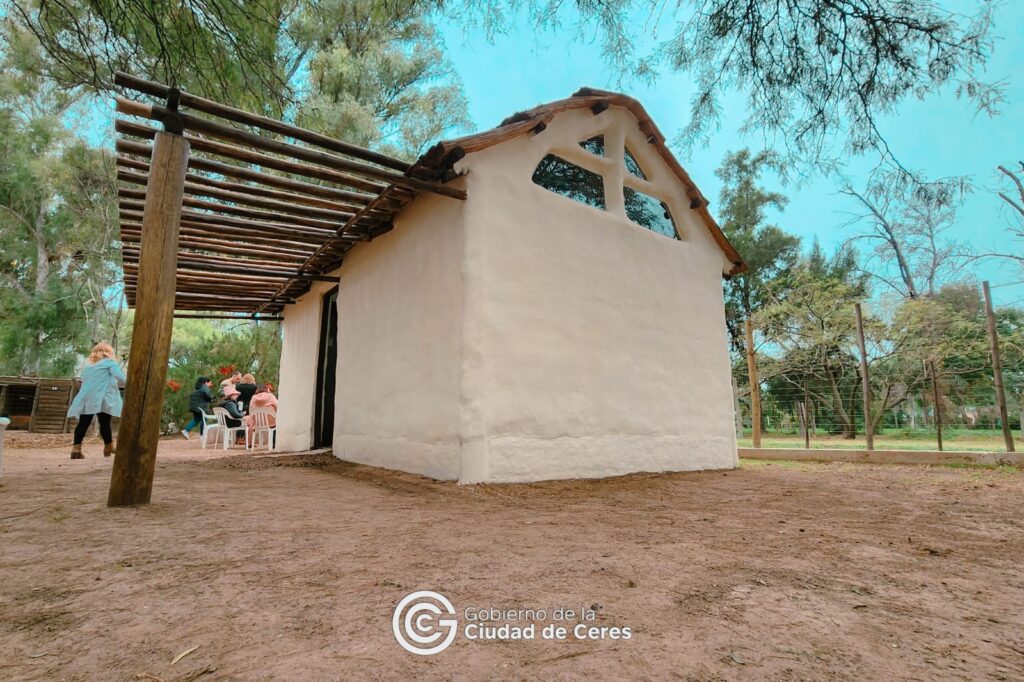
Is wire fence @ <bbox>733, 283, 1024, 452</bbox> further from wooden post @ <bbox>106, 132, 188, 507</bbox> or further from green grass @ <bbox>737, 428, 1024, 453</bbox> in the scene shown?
wooden post @ <bbox>106, 132, 188, 507</bbox>

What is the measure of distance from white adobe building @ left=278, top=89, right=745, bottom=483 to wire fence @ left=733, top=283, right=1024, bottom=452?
4.05 m

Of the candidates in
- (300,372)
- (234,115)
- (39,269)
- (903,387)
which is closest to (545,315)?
(234,115)

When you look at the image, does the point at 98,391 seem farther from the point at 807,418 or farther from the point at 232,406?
the point at 807,418

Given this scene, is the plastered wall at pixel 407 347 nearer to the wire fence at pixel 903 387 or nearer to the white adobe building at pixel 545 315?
the white adobe building at pixel 545 315

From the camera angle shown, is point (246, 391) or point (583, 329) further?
point (246, 391)

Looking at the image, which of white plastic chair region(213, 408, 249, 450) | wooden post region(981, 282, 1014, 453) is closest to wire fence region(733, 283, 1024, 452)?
wooden post region(981, 282, 1014, 453)

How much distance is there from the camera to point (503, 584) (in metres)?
1.99

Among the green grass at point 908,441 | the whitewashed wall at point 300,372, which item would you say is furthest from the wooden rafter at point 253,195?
the green grass at point 908,441

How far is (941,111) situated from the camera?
394 centimetres

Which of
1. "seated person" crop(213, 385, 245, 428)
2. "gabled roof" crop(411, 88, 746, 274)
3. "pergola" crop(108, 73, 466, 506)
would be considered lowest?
"seated person" crop(213, 385, 245, 428)

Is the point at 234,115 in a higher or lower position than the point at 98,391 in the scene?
higher

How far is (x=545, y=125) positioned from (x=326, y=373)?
576 centimetres

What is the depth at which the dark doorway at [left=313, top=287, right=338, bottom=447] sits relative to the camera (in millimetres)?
8711

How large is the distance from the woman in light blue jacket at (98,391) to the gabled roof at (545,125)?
17.6 ft
